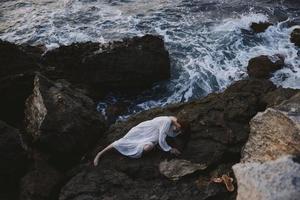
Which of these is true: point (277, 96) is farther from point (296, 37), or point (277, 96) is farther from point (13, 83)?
point (296, 37)

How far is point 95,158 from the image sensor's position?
29.7 feet

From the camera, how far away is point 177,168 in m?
8.56

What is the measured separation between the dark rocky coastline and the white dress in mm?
165

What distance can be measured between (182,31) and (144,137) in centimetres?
908

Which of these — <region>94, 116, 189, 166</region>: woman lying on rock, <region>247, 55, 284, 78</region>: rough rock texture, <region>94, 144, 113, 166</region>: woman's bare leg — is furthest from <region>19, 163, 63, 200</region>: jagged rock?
<region>247, 55, 284, 78</region>: rough rock texture

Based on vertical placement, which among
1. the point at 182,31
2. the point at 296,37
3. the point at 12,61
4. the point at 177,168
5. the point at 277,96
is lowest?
the point at 182,31

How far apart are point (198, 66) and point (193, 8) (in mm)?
5636

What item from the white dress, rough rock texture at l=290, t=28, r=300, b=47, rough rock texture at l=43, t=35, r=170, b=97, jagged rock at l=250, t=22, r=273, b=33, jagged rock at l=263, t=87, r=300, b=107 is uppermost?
jagged rock at l=263, t=87, r=300, b=107

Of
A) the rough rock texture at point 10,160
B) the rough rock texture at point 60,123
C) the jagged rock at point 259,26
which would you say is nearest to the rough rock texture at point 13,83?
the rough rock texture at point 60,123

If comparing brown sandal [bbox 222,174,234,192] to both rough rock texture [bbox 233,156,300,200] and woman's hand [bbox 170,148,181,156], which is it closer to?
rough rock texture [bbox 233,156,300,200]

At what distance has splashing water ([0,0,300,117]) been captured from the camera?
14.0m

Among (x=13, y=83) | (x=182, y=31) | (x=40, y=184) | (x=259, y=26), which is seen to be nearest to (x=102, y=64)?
(x=13, y=83)

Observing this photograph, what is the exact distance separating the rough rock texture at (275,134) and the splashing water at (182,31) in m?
5.04

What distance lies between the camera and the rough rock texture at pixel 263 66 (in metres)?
13.7
